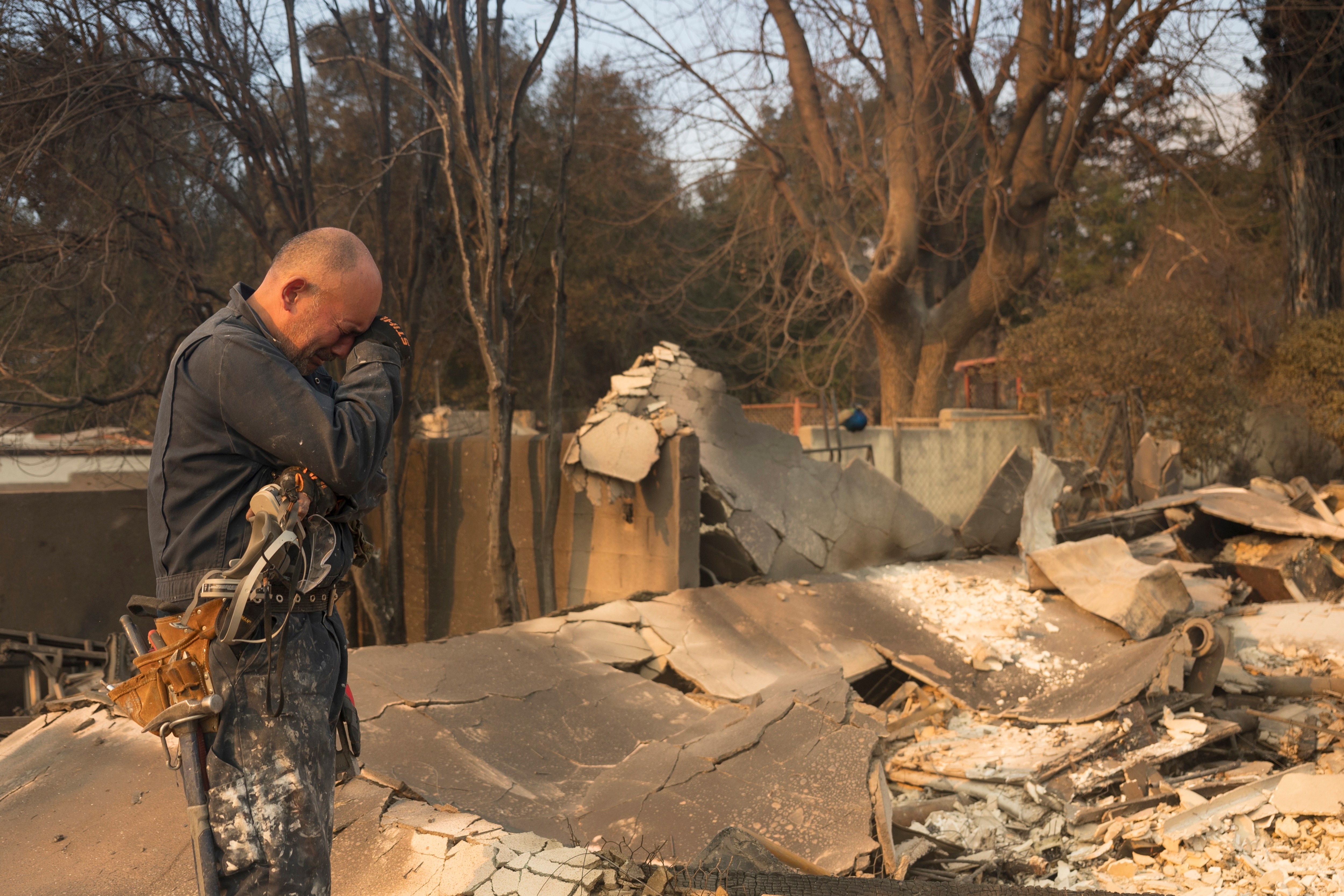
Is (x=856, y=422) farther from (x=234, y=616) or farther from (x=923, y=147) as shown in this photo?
(x=234, y=616)

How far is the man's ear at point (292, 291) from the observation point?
7.03ft

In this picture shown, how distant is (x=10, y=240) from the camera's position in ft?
23.8

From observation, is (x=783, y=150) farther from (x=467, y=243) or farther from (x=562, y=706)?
(x=562, y=706)

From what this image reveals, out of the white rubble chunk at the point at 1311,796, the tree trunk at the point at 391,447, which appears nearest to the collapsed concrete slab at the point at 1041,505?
the white rubble chunk at the point at 1311,796

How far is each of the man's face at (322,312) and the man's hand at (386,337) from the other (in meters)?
0.03

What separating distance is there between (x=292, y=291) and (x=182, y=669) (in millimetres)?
874

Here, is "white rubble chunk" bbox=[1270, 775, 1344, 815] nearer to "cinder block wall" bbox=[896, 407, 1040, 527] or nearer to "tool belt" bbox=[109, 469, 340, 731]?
"tool belt" bbox=[109, 469, 340, 731]

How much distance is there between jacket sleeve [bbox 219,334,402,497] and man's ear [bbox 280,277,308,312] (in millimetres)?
139

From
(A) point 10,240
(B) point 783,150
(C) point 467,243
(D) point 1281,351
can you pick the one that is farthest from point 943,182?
(A) point 10,240

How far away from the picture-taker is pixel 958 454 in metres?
12.6

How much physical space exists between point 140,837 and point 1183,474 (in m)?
13.5

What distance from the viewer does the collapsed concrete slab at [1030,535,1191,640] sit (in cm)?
648

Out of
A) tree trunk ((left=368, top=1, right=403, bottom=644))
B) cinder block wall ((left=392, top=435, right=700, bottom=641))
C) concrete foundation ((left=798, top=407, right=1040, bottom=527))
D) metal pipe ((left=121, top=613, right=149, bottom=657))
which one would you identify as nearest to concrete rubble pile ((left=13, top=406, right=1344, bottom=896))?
cinder block wall ((left=392, top=435, right=700, bottom=641))

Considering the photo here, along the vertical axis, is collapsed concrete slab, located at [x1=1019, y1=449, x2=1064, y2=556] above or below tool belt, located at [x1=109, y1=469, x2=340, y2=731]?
below
